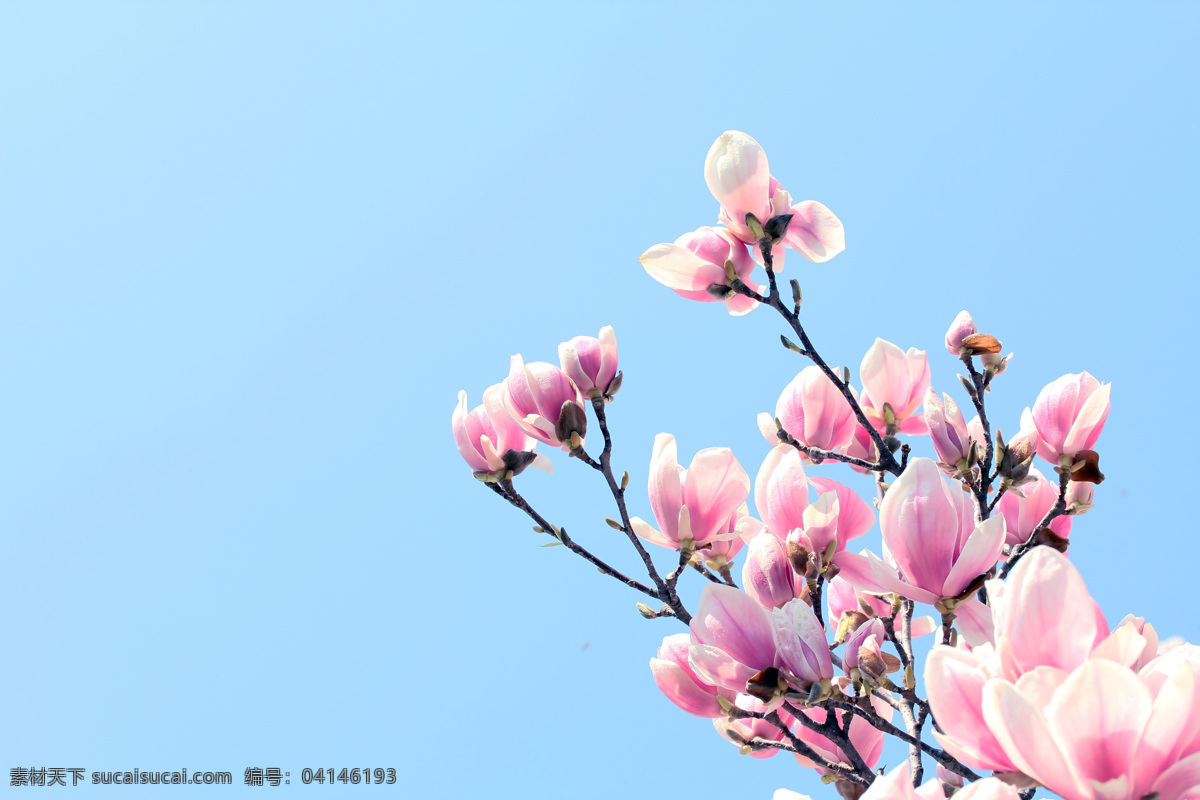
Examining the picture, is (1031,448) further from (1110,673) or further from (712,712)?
(1110,673)

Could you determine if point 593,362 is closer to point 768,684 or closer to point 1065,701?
point 768,684

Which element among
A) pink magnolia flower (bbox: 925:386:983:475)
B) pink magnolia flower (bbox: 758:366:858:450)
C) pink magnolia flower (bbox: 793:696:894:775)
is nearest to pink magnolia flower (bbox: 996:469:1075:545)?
pink magnolia flower (bbox: 925:386:983:475)

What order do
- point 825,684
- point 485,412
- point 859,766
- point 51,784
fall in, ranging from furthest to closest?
point 51,784
point 485,412
point 859,766
point 825,684

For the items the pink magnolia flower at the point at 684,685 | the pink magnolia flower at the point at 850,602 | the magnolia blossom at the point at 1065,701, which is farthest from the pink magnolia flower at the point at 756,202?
the magnolia blossom at the point at 1065,701

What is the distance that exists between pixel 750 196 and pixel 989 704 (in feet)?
3.43

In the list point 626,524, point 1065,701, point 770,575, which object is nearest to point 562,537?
point 626,524

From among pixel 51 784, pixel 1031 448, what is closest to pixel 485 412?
pixel 1031 448

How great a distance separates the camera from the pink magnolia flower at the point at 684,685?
1.30m

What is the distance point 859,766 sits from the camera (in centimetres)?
127

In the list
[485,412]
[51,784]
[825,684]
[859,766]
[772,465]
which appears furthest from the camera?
[51,784]

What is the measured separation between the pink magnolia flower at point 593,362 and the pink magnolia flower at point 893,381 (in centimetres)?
63

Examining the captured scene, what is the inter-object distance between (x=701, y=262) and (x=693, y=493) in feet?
1.54

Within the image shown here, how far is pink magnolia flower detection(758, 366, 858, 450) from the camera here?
160 centimetres

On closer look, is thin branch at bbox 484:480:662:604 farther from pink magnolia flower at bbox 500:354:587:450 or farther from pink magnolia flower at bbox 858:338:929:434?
pink magnolia flower at bbox 858:338:929:434
